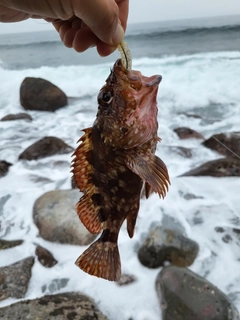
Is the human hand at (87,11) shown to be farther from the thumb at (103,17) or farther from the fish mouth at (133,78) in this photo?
the fish mouth at (133,78)

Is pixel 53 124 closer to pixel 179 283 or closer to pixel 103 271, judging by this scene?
pixel 179 283

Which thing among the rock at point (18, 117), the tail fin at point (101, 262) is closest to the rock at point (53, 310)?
the tail fin at point (101, 262)

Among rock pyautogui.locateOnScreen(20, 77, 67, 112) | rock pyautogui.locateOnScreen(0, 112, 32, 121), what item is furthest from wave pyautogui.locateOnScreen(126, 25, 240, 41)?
rock pyautogui.locateOnScreen(0, 112, 32, 121)

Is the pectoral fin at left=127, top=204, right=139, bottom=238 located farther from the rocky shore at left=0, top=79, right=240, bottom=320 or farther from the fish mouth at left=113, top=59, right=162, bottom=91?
the rocky shore at left=0, top=79, right=240, bottom=320

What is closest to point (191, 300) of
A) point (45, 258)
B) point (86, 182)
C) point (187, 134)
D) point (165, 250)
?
point (165, 250)

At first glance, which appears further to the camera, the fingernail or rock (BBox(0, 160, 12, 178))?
rock (BBox(0, 160, 12, 178))

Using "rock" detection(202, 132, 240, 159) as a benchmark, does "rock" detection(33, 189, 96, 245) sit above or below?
above

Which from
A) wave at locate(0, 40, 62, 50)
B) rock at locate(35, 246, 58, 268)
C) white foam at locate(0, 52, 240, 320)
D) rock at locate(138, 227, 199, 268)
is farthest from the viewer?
wave at locate(0, 40, 62, 50)

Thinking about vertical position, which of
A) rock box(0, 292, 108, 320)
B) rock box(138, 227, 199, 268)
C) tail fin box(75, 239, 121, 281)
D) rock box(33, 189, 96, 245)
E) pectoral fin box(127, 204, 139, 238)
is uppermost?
pectoral fin box(127, 204, 139, 238)
